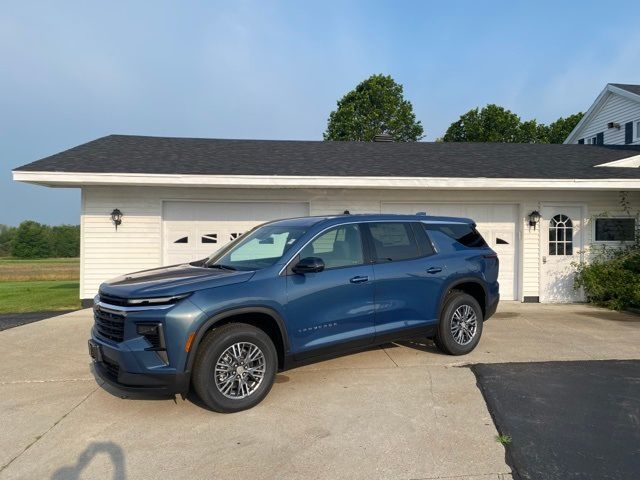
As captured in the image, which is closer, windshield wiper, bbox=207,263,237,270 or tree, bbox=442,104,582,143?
windshield wiper, bbox=207,263,237,270

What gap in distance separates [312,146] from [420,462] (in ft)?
33.7

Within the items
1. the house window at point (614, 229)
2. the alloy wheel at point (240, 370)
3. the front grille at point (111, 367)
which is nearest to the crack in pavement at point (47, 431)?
the front grille at point (111, 367)

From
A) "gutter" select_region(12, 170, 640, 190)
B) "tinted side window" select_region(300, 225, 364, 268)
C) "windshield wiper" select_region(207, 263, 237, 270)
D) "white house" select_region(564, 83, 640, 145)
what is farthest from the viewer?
"white house" select_region(564, 83, 640, 145)

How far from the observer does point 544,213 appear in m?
10.5

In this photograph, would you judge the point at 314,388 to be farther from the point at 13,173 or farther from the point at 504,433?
the point at 13,173

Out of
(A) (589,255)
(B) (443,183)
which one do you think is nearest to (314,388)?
(B) (443,183)

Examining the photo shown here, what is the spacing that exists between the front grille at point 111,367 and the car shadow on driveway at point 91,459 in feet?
1.87

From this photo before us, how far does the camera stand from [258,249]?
4992 mm

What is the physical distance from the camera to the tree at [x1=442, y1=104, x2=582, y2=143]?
124 feet

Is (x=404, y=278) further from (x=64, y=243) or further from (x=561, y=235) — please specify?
(x=64, y=243)

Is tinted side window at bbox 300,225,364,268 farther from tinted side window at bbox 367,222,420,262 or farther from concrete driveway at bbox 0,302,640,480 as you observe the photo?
concrete driveway at bbox 0,302,640,480

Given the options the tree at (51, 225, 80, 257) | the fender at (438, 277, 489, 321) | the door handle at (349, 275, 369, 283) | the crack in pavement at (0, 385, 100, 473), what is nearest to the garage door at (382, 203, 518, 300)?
the fender at (438, 277, 489, 321)

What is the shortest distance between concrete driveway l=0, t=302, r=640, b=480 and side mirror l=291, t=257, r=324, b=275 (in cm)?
130

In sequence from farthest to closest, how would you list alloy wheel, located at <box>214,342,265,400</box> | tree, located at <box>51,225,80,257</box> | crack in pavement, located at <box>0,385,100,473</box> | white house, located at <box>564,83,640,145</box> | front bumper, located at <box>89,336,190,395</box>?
tree, located at <box>51,225,80,257</box> → white house, located at <box>564,83,640,145</box> → alloy wheel, located at <box>214,342,265,400</box> → front bumper, located at <box>89,336,190,395</box> → crack in pavement, located at <box>0,385,100,473</box>
